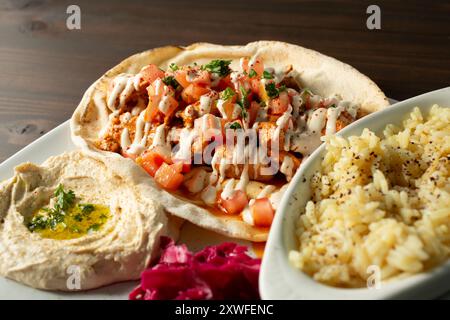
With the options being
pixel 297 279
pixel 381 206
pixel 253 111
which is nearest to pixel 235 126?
pixel 253 111

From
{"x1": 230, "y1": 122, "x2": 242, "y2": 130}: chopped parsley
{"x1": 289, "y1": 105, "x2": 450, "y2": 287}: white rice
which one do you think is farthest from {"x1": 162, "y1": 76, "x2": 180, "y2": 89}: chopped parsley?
{"x1": 289, "y1": 105, "x2": 450, "y2": 287}: white rice

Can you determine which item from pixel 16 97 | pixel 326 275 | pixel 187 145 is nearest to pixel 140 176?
pixel 187 145

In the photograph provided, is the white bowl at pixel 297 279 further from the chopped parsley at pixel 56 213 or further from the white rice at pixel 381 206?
the chopped parsley at pixel 56 213

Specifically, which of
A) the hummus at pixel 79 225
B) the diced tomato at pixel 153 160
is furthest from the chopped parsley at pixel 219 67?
the hummus at pixel 79 225

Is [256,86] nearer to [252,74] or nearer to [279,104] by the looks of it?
[252,74]

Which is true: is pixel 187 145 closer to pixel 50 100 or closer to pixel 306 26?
pixel 50 100

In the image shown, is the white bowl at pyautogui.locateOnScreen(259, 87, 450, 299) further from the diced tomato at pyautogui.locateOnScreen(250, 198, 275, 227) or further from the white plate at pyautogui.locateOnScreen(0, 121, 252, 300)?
the white plate at pyautogui.locateOnScreen(0, 121, 252, 300)

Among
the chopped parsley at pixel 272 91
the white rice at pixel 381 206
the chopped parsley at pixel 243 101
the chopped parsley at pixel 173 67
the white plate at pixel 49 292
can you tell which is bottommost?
the white plate at pixel 49 292
